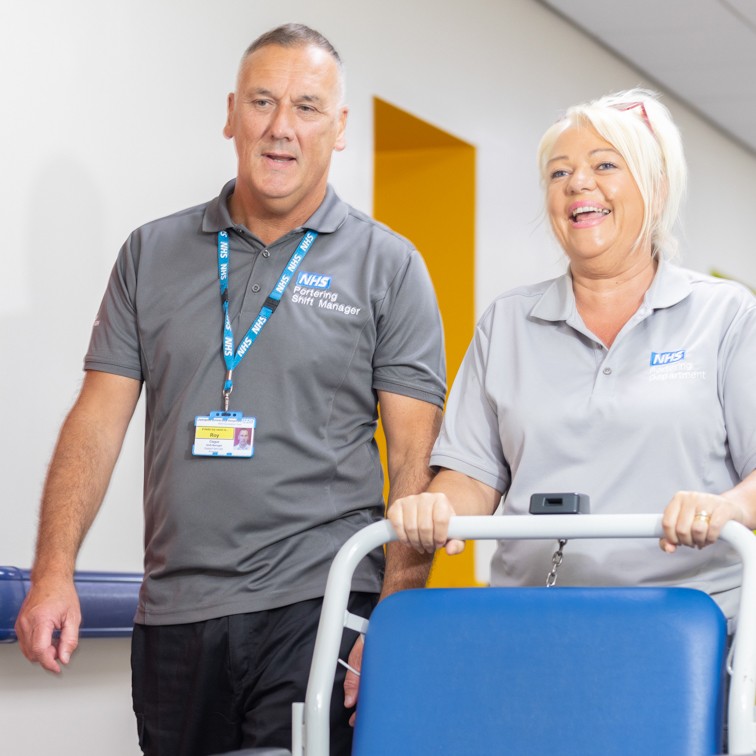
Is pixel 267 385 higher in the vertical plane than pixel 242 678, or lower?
higher

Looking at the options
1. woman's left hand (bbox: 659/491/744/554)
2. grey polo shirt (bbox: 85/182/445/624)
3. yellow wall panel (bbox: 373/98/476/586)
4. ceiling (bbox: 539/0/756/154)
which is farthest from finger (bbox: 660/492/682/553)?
ceiling (bbox: 539/0/756/154)

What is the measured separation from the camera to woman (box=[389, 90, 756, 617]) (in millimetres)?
1771

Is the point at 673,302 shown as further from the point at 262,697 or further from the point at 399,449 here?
the point at 262,697

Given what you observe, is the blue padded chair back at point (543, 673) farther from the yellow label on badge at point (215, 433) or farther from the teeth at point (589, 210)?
the teeth at point (589, 210)

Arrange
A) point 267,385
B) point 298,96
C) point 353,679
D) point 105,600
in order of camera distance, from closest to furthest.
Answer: point 353,679
point 267,385
point 298,96
point 105,600

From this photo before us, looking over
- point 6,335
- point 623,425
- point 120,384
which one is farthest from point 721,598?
point 6,335

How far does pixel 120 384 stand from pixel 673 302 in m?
0.94

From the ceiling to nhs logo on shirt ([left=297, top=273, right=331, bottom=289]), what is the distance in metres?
3.30

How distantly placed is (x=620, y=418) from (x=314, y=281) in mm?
598

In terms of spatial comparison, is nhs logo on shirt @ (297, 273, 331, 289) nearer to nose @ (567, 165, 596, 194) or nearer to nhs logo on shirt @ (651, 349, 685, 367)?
nose @ (567, 165, 596, 194)

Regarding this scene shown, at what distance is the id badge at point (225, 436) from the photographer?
202 cm

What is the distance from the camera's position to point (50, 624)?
1.98 m

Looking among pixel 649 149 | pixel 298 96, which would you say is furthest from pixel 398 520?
pixel 298 96

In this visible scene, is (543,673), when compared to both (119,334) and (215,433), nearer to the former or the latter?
(215,433)
